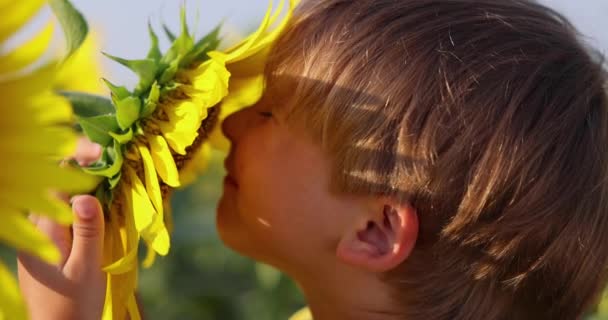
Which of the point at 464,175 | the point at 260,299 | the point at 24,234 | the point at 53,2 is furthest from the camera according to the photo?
the point at 260,299

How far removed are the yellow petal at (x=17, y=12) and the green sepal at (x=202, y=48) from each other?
53cm

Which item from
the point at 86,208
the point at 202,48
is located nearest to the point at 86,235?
the point at 86,208

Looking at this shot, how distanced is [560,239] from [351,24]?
0.37 metres

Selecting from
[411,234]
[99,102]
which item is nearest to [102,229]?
[99,102]

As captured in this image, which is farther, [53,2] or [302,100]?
[302,100]

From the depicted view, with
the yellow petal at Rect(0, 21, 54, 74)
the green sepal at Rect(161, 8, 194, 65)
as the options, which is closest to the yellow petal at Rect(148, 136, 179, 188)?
the green sepal at Rect(161, 8, 194, 65)

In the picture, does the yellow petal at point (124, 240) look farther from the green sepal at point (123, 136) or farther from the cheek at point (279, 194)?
the cheek at point (279, 194)

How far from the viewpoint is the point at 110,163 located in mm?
1194

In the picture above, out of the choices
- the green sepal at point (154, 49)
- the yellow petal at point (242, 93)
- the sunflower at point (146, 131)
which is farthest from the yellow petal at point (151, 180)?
the yellow petal at point (242, 93)

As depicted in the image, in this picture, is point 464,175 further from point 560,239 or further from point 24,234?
point 24,234

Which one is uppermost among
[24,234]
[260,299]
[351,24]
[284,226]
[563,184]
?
[24,234]

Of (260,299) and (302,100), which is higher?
(302,100)

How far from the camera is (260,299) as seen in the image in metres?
2.60

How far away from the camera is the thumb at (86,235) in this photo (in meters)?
1.18
